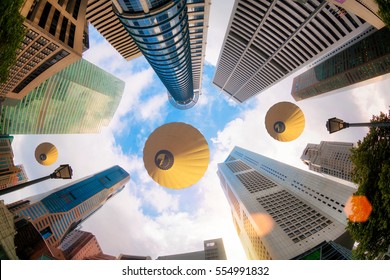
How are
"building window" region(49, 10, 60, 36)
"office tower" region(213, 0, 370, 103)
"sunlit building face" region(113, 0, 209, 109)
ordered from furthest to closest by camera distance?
"office tower" region(213, 0, 370, 103) < "building window" region(49, 10, 60, 36) < "sunlit building face" region(113, 0, 209, 109)

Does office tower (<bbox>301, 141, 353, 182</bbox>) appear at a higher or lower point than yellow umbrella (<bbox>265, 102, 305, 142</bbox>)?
lower

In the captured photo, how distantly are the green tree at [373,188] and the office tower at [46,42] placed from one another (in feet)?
120

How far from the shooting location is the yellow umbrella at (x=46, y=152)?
22.0 metres

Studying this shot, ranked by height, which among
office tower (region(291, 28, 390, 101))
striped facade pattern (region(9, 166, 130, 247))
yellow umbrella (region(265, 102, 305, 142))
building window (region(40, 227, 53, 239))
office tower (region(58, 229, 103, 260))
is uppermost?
office tower (region(291, 28, 390, 101))

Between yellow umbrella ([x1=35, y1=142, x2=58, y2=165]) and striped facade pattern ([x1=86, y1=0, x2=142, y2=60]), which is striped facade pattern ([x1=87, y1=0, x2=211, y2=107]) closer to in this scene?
striped facade pattern ([x1=86, y1=0, x2=142, y2=60])

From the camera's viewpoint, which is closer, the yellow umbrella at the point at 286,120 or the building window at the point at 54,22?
the yellow umbrella at the point at 286,120

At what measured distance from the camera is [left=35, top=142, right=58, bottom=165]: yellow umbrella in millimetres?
22041

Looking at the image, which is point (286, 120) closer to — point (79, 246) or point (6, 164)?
point (6, 164)

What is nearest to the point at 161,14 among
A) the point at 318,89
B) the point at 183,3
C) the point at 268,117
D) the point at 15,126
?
the point at 183,3

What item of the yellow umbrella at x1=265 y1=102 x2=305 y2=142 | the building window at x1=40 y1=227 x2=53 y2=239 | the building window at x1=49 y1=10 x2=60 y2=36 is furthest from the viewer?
the building window at x1=40 y1=227 x2=53 y2=239

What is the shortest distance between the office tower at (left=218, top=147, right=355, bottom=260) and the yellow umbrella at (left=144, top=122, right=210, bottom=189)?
137 feet

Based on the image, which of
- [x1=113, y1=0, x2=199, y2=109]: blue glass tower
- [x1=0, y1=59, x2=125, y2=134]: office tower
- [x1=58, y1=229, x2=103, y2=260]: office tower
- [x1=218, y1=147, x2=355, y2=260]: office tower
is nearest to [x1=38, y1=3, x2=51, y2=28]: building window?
[x1=113, y1=0, x2=199, y2=109]: blue glass tower

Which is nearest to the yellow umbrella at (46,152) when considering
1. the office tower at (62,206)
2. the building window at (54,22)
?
the building window at (54,22)

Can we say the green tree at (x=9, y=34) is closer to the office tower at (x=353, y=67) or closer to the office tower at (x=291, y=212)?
the office tower at (x=291, y=212)
